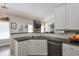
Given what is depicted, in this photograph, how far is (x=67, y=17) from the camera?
2463mm

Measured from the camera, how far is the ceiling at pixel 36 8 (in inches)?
85.6

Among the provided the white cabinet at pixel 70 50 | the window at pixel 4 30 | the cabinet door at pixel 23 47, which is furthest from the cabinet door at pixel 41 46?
the window at pixel 4 30

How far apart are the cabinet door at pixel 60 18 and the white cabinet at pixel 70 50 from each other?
39 cm

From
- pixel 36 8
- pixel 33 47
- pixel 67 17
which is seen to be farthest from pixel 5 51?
pixel 67 17

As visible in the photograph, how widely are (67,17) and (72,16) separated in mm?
102

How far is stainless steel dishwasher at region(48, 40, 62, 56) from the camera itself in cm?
→ 234

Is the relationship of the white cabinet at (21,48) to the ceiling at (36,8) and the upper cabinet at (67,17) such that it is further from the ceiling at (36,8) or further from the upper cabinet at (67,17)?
the upper cabinet at (67,17)

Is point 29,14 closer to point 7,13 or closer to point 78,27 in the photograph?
point 7,13

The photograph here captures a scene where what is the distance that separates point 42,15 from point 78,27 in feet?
2.43

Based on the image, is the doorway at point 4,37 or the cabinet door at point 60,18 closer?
the doorway at point 4,37

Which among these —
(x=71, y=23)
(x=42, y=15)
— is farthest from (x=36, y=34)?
(x=71, y=23)

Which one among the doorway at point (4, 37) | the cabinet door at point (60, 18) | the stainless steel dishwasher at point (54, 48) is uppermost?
the cabinet door at point (60, 18)

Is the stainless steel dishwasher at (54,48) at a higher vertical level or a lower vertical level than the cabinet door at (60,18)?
lower

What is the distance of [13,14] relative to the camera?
7.06 ft
